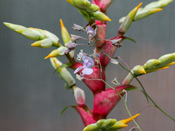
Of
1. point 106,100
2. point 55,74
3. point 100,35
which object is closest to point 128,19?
point 100,35

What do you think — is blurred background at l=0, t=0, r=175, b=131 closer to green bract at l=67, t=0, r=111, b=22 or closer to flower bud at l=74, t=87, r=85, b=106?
flower bud at l=74, t=87, r=85, b=106

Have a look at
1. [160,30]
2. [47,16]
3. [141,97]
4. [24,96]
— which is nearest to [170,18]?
[160,30]

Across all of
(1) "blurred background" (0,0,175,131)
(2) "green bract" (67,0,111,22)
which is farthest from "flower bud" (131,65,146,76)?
(1) "blurred background" (0,0,175,131)

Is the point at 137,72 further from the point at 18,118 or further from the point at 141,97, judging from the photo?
the point at 18,118

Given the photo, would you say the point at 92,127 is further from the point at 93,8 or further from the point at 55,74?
the point at 55,74

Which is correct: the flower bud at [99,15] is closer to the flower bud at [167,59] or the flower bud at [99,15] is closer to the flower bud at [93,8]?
the flower bud at [93,8]

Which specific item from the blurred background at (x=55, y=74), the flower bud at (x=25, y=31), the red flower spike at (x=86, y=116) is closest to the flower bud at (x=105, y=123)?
the red flower spike at (x=86, y=116)
